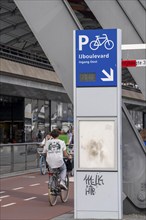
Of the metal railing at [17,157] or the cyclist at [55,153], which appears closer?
the cyclist at [55,153]

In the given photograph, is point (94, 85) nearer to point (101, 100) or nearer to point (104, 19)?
point (101, 100)

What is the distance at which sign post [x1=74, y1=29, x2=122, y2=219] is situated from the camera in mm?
7777

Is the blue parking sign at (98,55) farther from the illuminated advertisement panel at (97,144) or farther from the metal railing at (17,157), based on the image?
the metal railing at (17,157)

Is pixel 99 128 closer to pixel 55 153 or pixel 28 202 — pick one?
pixel 55 153

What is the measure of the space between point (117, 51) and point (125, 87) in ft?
163

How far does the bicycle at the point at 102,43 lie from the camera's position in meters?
7.84

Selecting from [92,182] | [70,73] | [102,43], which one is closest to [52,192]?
[70,73]

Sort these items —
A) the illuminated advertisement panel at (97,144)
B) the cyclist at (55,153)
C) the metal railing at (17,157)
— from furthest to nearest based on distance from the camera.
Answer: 1. the metal railing at (17,157)
2. the cyclist at (55,153)
3. the illuminated advertisement panel at (97,144)

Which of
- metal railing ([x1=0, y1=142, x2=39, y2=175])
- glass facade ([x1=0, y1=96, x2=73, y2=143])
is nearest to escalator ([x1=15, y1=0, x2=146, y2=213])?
metal railing ([x1=0, y1=142, x2=39, y2=175])

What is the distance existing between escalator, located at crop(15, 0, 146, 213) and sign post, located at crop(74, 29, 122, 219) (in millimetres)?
1230

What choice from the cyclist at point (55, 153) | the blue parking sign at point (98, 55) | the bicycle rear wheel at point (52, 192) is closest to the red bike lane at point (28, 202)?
the bicycle rear wheel at point (52, 192)

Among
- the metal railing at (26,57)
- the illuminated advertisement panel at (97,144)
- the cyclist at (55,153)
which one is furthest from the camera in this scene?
the metal railing at (26,57)

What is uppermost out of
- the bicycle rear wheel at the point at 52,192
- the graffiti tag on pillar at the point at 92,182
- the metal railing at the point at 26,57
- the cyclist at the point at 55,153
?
the metal railing at the point at 26,57

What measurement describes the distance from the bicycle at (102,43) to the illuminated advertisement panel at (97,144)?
115 centimetres
